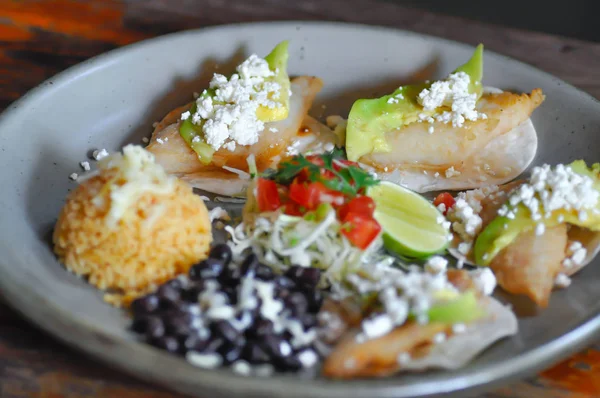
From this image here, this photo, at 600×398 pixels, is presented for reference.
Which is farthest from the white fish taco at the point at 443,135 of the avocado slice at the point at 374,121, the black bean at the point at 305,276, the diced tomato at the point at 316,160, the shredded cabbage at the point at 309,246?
the black bean at the point at 305,276

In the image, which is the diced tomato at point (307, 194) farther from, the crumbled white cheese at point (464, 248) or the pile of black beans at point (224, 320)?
the crumbled white cheese at point (464, 248)

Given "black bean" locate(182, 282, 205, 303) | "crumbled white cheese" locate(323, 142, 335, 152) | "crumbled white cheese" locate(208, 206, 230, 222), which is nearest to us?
"black bean" locate(182, 282, 205, 303)

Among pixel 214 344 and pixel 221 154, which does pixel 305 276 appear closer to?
pixel 214 344

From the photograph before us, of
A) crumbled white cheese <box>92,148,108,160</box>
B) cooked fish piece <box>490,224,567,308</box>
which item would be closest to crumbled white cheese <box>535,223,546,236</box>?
cooked fish piece <box>490,224,567,308</box>

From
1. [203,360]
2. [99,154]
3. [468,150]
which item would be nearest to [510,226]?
[468,150]

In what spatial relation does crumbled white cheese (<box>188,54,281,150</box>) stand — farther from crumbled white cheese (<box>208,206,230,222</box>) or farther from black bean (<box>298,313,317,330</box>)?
black bean (<box>298,313,317,330</box>)
